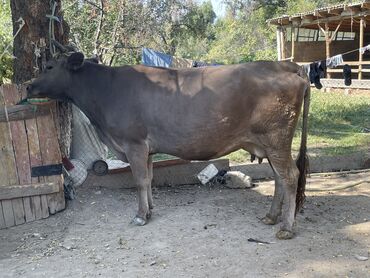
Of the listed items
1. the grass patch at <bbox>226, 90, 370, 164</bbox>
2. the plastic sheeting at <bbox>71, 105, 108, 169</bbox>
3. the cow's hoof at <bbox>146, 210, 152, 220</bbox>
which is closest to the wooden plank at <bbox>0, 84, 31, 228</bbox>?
the plastic sheeting at <bbox>71, 105, 108, 169</bbox>

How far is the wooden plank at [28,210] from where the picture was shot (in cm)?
574

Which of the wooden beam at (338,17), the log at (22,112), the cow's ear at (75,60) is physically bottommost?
the log at (22,112)

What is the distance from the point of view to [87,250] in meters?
4.89

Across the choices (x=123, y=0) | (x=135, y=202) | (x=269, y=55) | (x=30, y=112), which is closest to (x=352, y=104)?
(x=123, y=0)

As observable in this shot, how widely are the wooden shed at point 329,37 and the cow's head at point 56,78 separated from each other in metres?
14.4

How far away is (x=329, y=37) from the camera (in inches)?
868

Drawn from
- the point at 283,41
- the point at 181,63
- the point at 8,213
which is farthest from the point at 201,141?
the point at 283,41

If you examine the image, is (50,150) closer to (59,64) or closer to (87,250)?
(59,64)

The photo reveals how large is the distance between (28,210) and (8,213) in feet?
0.75

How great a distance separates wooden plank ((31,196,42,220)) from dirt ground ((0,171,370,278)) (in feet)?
0.38

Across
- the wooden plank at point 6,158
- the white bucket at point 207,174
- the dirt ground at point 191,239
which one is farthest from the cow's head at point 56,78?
the white bucket at point 207,174

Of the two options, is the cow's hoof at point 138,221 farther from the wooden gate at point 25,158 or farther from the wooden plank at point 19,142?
the wooden plank at point 19,142

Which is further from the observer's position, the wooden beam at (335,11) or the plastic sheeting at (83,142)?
the wooden beam at (335,11)

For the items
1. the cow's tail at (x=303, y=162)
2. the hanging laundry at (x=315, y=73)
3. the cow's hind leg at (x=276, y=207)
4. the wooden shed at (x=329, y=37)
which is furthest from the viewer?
the wooden shed at (x=329, y=37)
